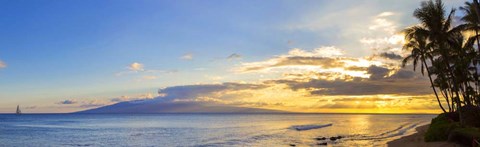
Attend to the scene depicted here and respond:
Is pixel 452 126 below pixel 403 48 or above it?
below

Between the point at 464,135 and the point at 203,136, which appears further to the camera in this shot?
the point at 203,136

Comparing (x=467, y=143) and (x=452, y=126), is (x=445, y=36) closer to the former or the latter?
(x=452, y=126)

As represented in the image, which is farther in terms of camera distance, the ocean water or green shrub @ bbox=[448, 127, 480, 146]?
the ocean water

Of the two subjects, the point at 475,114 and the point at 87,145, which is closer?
the point at 475,114

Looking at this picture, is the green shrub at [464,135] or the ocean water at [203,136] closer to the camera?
the green shrub at [464,135]

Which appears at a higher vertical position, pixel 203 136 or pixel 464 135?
pixel 464 135

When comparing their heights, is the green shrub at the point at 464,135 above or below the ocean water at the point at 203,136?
above

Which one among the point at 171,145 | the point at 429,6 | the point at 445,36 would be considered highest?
the point at 429,6

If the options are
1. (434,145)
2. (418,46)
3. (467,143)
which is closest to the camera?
(467,143)

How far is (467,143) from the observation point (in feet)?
81.2

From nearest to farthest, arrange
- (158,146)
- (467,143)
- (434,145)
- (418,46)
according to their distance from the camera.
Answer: (467,143), (434,145), (418,46), (158,146)

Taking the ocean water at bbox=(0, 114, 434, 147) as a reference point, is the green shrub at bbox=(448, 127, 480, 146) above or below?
above

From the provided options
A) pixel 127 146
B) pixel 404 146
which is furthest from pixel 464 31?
pixel 127 146

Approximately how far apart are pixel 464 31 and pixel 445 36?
1776mm
